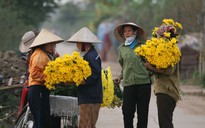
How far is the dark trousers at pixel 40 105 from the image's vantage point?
7.62 meters

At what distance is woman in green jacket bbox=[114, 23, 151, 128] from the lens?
827 centimetres

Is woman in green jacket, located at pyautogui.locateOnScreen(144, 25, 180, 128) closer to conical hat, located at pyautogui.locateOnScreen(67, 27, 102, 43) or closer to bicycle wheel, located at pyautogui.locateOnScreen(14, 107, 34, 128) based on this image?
conical hat, located at pyautogui.locateOnScreen(67, 27, 102, 43)

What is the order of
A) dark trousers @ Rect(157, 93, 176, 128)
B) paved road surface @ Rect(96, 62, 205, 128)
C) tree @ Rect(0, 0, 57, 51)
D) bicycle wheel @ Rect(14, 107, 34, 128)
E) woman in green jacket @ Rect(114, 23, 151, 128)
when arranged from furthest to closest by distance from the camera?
tree @ Rect(0, 0, 57, 51) → paved road surface @ Rect(96, 62, 205, 128) → woman in green jacket @ Rect(114, 23, 151, 128) → bicycle wheel @ Rect(14, 107, 34, 128) → dark trousers @ Rect(157, 93, 176, 128)

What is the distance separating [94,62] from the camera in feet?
24.6

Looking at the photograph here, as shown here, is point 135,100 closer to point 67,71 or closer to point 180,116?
point 67,71

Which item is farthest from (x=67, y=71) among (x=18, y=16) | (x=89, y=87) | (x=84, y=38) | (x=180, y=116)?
(x=18, y=16)

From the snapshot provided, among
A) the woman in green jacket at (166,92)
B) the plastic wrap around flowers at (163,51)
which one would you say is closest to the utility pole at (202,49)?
the woman in green jacket at (166,92)

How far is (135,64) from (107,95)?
25.6 inches

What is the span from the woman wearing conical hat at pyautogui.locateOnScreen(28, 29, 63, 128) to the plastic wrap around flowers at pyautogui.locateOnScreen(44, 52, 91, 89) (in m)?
0.24

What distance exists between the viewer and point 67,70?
7.22 m

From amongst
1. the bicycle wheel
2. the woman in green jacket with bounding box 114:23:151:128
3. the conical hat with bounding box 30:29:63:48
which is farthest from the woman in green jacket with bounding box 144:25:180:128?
the bicycle wheel

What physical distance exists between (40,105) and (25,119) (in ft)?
2.03

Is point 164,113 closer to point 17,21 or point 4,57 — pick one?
point 4,57

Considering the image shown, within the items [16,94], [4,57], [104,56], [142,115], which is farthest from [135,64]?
[104,56]
